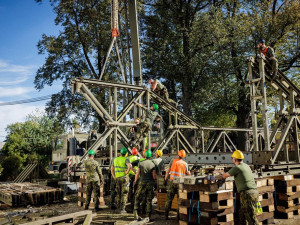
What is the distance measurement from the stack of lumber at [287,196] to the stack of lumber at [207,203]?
233cm

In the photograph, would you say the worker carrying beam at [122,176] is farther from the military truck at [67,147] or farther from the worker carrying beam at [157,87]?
the military truck at [67,147]

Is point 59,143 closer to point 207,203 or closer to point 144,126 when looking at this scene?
point 144,126

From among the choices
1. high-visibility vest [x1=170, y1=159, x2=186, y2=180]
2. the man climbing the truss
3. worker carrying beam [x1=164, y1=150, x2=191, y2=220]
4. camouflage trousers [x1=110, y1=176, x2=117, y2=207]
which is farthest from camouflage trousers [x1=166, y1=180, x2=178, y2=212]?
the man climbing the truss

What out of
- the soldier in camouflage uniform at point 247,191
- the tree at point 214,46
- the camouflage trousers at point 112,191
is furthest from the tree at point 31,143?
the soldier in camouflage uniform at point 247,191

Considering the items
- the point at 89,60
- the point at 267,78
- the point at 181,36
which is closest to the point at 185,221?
the point at 267,78

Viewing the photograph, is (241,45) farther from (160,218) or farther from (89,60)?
(160,218)

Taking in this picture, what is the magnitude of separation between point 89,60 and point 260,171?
19936mm

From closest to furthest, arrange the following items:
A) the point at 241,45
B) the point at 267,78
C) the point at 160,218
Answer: the point at 160,218 < the point at 267,78 < the point at 241,45

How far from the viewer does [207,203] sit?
234 inches

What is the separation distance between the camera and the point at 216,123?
24.7 meters

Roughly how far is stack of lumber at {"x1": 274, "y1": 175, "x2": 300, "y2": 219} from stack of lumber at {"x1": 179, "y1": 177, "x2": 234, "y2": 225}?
7.63 feet

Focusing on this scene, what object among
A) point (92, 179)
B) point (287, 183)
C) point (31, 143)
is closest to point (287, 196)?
point (287, 183)

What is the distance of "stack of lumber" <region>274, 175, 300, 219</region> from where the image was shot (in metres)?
7.67

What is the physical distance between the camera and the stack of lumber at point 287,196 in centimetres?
767
